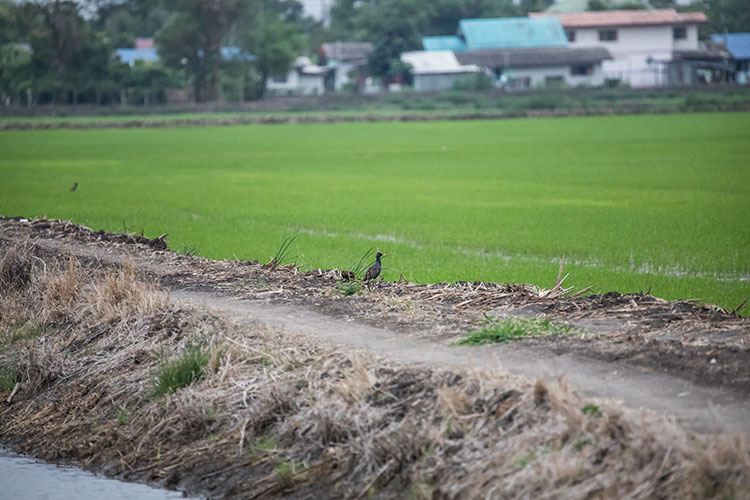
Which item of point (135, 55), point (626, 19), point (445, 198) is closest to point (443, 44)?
point (626, 19)

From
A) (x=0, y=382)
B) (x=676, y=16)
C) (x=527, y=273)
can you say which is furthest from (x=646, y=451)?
(x=676, y=16)

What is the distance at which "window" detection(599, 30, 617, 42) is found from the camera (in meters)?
84.2

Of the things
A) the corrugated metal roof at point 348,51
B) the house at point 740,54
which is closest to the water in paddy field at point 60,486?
the house at point 740,54

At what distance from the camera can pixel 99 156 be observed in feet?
128

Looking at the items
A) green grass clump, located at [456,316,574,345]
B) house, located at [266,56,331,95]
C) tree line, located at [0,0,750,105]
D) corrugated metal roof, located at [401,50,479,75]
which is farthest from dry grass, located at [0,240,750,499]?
house, located at [266,56,331,95]

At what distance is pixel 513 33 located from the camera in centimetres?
8375

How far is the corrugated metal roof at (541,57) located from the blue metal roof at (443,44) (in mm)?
4673

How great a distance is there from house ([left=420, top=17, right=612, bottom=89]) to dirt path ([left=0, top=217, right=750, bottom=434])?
6850 cm

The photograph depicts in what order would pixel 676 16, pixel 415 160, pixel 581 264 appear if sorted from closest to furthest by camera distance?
pixel 581 264 < pixel 415 160 < pixel 676 16

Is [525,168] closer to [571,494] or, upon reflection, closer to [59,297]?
[59,297]

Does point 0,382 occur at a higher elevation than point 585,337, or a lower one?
lower

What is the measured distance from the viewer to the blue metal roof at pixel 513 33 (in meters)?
82.4

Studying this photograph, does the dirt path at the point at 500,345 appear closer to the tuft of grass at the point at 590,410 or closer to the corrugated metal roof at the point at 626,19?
the tuft of grass at the point at 590,410

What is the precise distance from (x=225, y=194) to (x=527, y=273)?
13.9 metres
